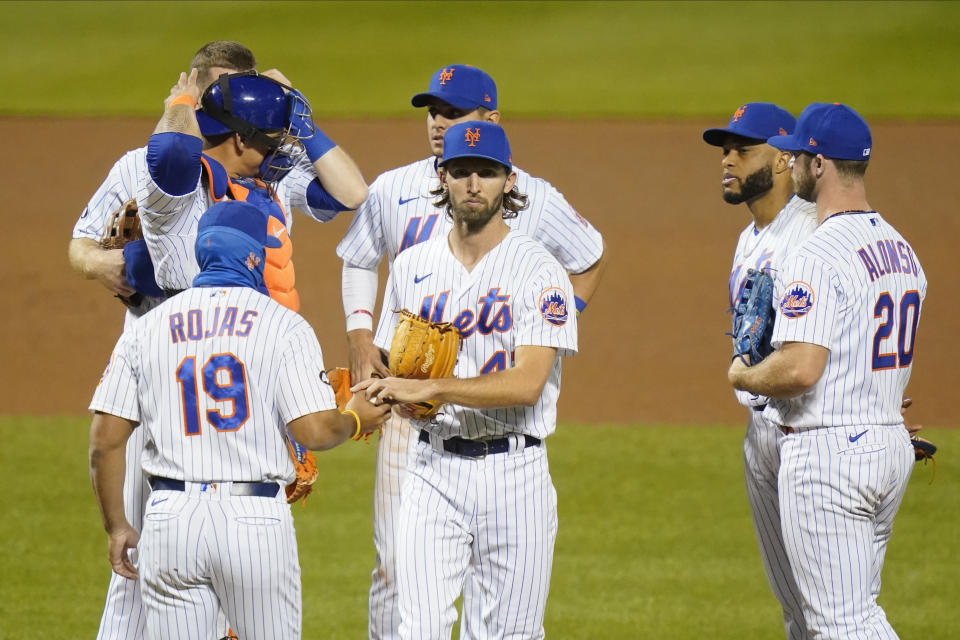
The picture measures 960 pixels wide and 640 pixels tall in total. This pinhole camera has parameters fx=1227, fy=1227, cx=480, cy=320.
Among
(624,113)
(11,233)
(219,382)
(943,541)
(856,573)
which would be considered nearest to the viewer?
(219,382)

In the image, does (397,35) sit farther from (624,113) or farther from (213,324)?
(213,324)

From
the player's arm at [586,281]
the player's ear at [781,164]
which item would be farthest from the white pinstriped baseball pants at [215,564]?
the player's ear at [781,164]

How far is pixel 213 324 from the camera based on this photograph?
133 inches

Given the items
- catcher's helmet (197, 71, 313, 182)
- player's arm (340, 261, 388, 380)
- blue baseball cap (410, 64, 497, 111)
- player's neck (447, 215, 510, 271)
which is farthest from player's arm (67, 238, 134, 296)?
blue baseball cap (410, 64, 497, 111)

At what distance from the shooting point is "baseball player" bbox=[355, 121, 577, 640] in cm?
394

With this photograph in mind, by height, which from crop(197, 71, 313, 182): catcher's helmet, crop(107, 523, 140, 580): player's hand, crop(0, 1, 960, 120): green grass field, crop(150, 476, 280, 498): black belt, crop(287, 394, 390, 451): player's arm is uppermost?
crop(0, 1, 960, 120): green grass field

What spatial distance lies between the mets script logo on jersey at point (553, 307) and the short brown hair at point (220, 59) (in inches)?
55.1

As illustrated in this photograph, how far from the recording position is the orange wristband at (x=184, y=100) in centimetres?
387

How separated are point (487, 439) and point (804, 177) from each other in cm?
141

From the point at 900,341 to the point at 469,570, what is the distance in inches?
63.6

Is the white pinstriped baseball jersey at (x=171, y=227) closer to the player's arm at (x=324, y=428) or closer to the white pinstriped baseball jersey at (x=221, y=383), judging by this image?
the white pinstriped baseball jersey at (x=221, y=383)

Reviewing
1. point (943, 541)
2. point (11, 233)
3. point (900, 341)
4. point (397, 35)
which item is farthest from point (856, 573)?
point (397, 35)

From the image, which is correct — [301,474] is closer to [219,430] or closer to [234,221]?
[219,430]

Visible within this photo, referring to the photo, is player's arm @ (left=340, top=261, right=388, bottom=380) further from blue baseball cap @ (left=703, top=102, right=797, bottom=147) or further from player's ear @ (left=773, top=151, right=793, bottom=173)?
player's ear @ (left=773, top=151, right=793, bottom=173)
